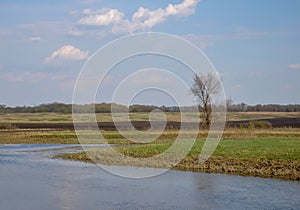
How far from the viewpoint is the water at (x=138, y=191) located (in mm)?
16078

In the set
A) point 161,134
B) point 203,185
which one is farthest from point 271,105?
point 203,185

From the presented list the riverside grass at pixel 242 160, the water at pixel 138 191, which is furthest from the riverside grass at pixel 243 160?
the water at pixel 138 191

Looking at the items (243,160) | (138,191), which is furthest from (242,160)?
(138,191)

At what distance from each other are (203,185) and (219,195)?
238 centimetres

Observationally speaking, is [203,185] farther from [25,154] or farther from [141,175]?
[25,154]

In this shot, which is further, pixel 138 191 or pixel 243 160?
pixel 243 160

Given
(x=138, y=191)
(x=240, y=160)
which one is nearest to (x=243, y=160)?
(x=240, y=160)

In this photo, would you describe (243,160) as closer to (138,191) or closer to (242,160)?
(242,160)

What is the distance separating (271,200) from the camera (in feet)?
54.9

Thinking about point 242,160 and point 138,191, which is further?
point 242,160

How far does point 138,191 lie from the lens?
1892cm

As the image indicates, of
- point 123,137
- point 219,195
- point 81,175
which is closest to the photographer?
point 219,195

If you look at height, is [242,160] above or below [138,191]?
above

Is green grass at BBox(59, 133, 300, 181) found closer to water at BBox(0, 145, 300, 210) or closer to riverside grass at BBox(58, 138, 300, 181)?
riverside grass at BBox(58, 138, 300, 181)
